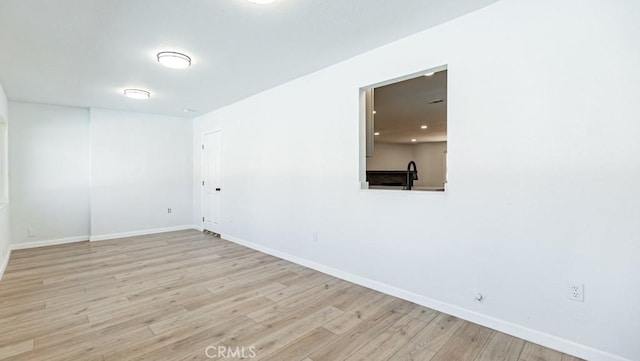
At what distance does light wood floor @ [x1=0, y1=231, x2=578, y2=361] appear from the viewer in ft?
6.63

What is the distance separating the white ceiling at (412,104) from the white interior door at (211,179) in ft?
10.3

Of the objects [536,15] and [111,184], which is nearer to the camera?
[536,15]

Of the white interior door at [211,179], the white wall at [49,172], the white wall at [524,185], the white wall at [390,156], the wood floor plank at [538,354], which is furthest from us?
the white wall at [390,156]

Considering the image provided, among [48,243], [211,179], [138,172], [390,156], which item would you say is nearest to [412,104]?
[211,179]

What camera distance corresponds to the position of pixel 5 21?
7.77ft

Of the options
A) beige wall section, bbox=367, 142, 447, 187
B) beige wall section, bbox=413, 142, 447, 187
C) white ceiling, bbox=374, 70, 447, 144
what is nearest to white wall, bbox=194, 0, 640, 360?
white ceiling, bbox=374, 70, 447, 144

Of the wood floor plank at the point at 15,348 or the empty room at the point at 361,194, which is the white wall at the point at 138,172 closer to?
the empty room at the point at 361,194

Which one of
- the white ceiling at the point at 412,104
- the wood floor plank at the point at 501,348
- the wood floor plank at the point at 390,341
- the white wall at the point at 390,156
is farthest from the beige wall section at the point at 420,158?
the wood floor plank at the point at 501,348

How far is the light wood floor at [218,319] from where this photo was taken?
79.6 inches

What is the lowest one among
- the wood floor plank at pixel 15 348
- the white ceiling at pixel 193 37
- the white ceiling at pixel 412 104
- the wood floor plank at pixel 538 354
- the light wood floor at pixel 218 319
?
the wood floor plank at pixel 15 348

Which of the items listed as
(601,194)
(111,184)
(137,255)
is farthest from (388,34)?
(111,184)

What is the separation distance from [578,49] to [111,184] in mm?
6790

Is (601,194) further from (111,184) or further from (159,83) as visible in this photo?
(111,184)

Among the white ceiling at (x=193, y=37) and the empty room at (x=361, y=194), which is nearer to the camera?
the empty room at (x=361, y=194)
